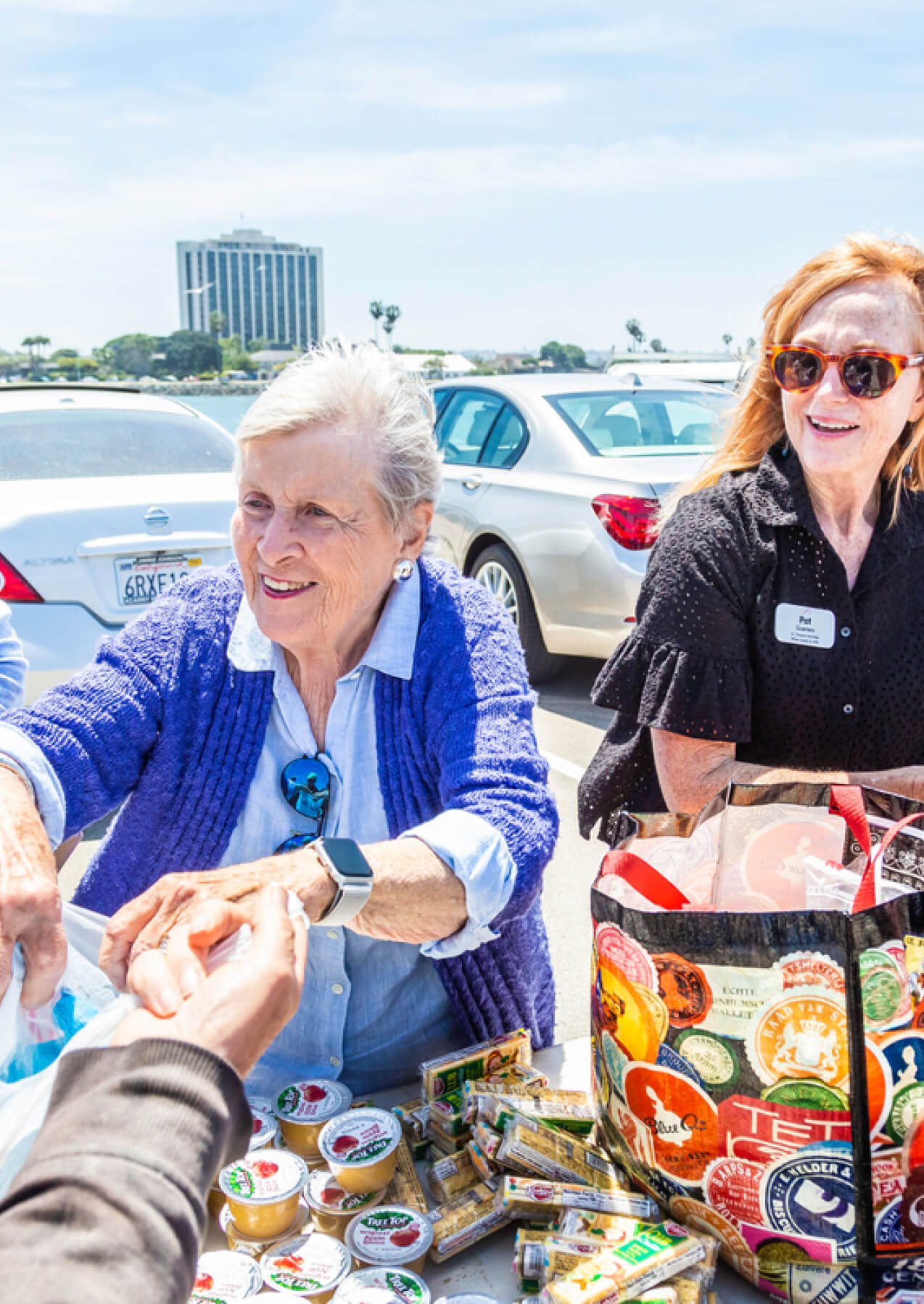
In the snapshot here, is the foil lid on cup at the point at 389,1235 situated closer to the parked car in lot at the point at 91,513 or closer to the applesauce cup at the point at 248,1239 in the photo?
the applesauce cup at the point at 248,1239

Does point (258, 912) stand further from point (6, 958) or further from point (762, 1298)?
point (762, 1298)

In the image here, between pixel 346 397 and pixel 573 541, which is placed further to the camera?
pixel 573 541

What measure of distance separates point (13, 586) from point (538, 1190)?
3542 millimetres

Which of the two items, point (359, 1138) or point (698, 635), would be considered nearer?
point (359, 1138)

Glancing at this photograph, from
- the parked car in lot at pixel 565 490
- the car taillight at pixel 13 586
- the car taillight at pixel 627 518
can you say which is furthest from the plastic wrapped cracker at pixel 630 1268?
the car taillight at pixel 627 518

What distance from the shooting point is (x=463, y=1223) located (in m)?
1.25

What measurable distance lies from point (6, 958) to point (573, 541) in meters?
4.73

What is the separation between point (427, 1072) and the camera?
1.46 meters

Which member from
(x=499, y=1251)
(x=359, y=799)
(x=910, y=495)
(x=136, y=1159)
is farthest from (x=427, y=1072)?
(x=910, y=495)

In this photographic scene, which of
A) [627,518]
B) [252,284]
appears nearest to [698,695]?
[627,518]

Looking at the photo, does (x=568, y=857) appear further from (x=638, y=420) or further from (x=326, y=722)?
(x=638, y=420)

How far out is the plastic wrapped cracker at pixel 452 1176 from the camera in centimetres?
131

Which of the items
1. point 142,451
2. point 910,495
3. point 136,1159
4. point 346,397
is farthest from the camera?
point 142,451

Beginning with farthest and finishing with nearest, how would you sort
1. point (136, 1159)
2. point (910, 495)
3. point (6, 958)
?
point (910, 495) < point (6, 958) < point (136, 1159)
